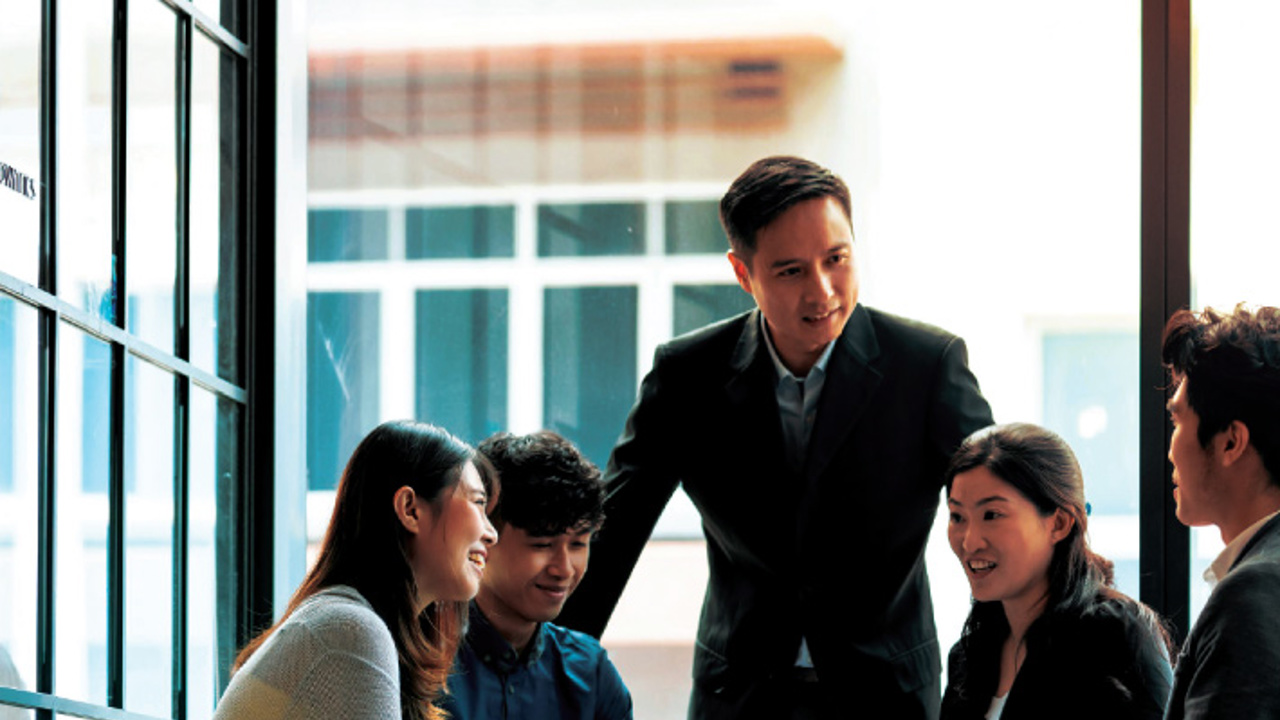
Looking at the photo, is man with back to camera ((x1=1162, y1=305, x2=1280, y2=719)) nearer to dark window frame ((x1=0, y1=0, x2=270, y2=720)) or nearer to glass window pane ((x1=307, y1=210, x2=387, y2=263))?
dark window frame ((x1=0, y1=0, x2=270, y2=720))

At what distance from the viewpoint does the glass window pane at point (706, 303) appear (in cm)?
325

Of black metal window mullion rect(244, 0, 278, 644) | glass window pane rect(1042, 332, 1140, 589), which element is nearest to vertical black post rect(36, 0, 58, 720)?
black metal window mullion rect(244, 0, 278, 644)

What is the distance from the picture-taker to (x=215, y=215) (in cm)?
289

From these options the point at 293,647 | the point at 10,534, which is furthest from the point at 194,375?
the point at 293,647

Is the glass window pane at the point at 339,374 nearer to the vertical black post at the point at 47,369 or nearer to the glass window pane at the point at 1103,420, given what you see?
the vertical black post at the point at 47,369

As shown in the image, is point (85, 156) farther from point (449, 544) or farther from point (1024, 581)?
point (1024, 581)

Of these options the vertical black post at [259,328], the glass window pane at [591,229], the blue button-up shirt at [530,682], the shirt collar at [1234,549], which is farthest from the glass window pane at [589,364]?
the shirt collar at [1234,549]

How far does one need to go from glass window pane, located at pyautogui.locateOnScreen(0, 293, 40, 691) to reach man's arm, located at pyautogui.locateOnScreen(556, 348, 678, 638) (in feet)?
2.47

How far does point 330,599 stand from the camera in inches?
74.3

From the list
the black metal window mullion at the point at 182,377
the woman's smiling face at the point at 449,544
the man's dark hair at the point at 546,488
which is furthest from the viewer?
the black metal window mullion at the point at 182,377

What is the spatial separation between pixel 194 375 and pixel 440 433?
793mm

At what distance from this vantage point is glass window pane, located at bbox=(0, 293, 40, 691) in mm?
2100

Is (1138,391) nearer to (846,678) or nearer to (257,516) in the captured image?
(846,678)

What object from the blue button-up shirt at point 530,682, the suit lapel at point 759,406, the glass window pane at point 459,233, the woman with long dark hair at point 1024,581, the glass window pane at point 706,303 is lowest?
the blue button-up shirt at point 530,682
